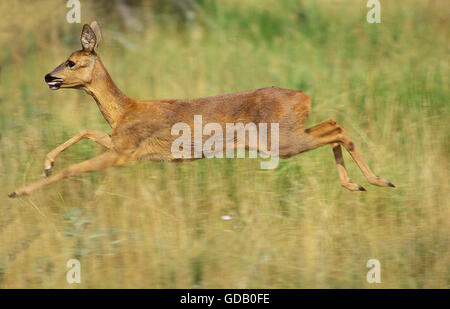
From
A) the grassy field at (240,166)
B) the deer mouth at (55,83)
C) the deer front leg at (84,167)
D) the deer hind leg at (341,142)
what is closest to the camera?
the grassy field at (240,166)

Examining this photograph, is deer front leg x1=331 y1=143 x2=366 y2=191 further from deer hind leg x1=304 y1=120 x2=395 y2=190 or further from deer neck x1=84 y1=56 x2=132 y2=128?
deer neck x1=84 y1=56 x2=132 y2=128

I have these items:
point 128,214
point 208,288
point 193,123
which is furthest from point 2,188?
Result: point 208,288

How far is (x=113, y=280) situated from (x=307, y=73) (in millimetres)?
3595

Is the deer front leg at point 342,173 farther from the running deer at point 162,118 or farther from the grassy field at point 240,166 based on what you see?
the grassy field at point 240,166

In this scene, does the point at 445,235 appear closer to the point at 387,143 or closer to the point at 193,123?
the point at 387,143

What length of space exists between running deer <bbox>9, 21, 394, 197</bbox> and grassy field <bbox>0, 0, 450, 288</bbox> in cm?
30

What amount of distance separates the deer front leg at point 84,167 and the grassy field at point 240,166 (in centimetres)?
24

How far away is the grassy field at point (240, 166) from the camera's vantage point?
549cm

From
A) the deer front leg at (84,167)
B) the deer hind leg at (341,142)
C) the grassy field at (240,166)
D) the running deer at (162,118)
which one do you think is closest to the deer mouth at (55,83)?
the running deer at (162,118)

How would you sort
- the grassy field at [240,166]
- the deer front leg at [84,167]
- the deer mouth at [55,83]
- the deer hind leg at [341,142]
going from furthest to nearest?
1. the deer hind leg at [341,142]
2. the deer mouth at [55,83]
3. the deer front leg at [84,167]
4. the grassy field at [240,166]

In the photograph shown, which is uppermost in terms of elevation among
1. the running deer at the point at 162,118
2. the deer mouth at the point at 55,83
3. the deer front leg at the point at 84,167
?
the deer mouth at the point at 55,83

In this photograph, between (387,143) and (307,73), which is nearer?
(387,143)

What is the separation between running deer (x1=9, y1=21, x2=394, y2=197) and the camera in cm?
611

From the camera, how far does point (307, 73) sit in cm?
810
